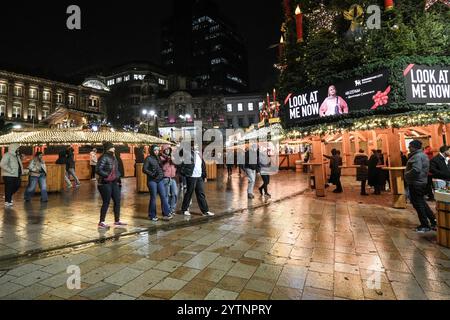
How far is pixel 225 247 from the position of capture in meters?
4.55

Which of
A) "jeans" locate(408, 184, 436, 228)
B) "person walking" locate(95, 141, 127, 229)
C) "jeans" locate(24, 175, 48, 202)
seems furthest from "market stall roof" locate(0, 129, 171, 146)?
"jeans" locate(408, 184, 436, 228)

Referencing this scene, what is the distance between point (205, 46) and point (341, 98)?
8718cm

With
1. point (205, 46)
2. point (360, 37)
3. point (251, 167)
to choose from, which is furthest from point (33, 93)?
point (360, 37)

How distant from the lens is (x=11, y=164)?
8.09 meters

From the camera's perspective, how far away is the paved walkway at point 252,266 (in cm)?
299

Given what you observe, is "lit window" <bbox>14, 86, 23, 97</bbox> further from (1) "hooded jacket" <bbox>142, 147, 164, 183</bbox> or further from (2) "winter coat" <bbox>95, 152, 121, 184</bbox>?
(1) "hooded jacket" <bbox>142, 147, 164, 183</bbox>

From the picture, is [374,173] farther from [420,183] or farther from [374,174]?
[420,183]

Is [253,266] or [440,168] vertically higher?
[440,168]

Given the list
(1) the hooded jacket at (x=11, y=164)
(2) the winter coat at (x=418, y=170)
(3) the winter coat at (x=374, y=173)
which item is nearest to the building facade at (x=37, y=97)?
(1) the hooded jacket at (x=11, y=164)

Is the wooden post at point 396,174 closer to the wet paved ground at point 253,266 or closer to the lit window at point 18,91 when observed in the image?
the wet paved ground at point 253,266

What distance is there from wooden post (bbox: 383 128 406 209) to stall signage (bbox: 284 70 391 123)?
4.53ft

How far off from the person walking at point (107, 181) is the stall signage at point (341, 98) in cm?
858

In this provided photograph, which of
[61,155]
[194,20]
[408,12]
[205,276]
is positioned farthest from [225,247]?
[194,20]
